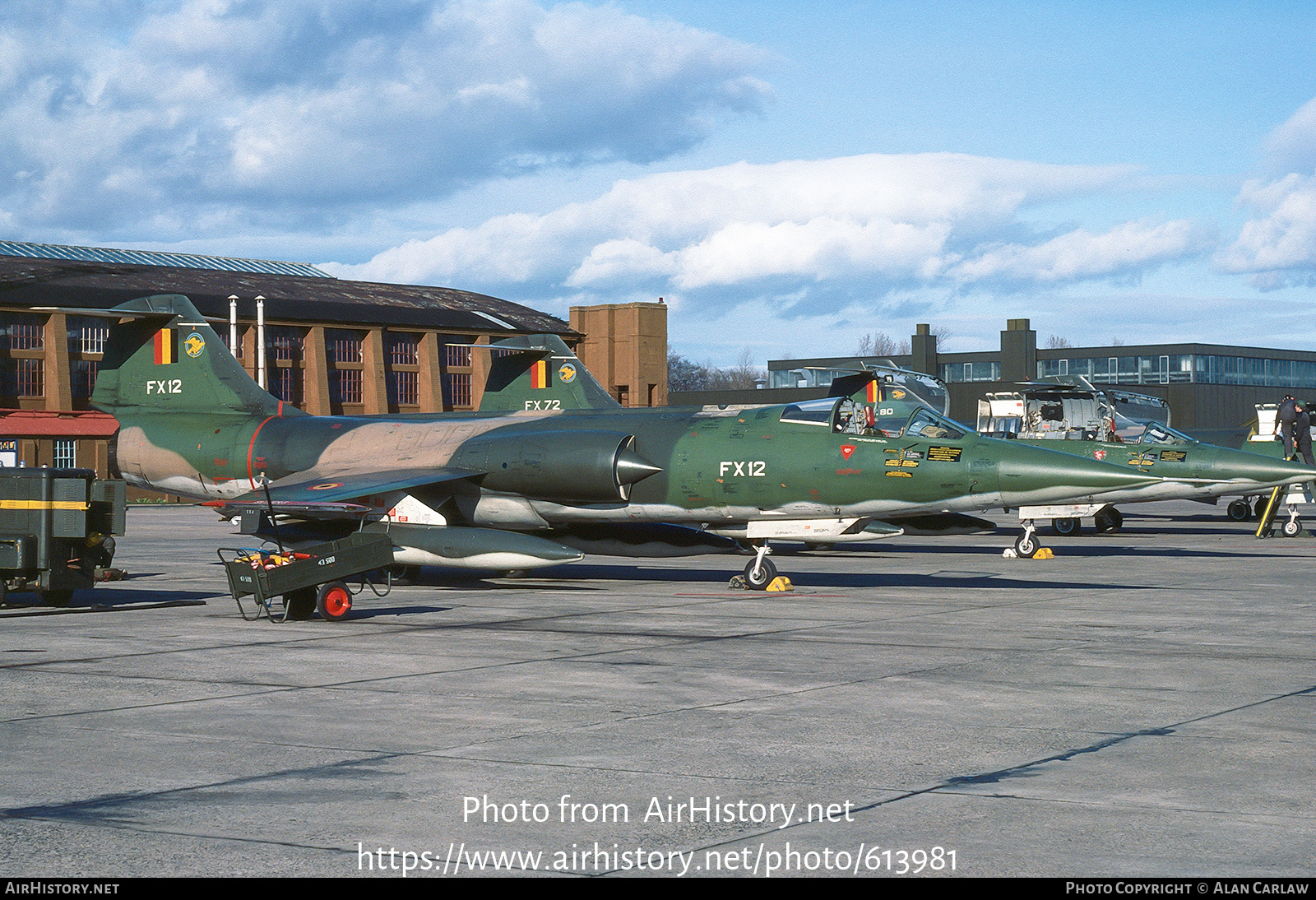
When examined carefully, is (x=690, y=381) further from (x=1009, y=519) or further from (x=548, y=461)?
(x=548, y=461)

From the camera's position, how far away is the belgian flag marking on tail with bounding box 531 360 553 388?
28.6 meters

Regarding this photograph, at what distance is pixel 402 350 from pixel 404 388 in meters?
1.97

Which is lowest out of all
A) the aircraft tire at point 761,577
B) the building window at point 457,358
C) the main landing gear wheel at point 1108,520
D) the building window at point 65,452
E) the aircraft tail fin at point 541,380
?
the main landing gear wheel at point 1108,520

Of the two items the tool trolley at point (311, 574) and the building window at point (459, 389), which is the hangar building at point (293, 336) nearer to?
the building window at point (459, 389)

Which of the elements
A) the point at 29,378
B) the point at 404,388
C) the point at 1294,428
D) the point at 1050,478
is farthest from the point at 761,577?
the point at 404,388

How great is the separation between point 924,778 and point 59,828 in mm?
4385

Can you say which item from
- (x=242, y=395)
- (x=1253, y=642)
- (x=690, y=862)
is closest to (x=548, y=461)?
(x=242, y=395)

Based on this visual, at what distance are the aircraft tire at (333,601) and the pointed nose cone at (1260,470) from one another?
18.9 m

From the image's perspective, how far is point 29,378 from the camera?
2261 inches

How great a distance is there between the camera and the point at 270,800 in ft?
22.4

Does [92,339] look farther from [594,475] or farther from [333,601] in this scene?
[333,601]


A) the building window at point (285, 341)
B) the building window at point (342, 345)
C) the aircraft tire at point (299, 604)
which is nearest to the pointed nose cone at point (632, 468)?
the aircraft tire at point (299, 604)

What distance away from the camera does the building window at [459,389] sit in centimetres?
6975

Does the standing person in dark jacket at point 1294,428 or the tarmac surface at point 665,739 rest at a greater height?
the standing person in dark jacket at point 1294,428
